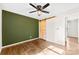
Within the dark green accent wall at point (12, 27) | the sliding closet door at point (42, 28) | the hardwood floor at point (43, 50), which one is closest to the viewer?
the hardwood floor at point (43, 50)

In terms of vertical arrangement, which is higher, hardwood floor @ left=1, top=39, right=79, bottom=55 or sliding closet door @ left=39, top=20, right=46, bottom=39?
sliding closet door @ left=39, top=20, right=46, bottom=39

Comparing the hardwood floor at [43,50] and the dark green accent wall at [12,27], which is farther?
the dark green accent wall at [12,27]

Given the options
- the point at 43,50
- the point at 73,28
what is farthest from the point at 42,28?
the point at 73,28

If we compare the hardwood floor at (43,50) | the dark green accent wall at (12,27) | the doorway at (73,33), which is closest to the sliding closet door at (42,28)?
the dark green accent wall at (12,27)

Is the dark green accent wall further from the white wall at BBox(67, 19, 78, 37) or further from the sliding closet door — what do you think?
the white wall at BBox(67, 19, 78, 37)

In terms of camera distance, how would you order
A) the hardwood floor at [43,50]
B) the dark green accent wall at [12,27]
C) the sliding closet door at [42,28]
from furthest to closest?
the sliding closet door at [42,28] < the dark green accent wall at [12,27] < the hardwood floor at [43,50]

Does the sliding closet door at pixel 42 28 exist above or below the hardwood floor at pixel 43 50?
above

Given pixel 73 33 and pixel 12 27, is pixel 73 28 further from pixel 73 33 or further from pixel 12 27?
pixel 12 27

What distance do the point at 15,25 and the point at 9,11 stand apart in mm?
529

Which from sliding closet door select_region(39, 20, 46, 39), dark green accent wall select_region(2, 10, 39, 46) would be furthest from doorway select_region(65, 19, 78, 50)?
dark green accent wall select_region(2, 10, 39, 46)

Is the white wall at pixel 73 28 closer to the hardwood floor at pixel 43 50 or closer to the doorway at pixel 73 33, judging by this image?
the doorway at pixel 73 33

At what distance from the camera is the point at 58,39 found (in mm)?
3039

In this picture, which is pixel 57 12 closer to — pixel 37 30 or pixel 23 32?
pixel 23 32
